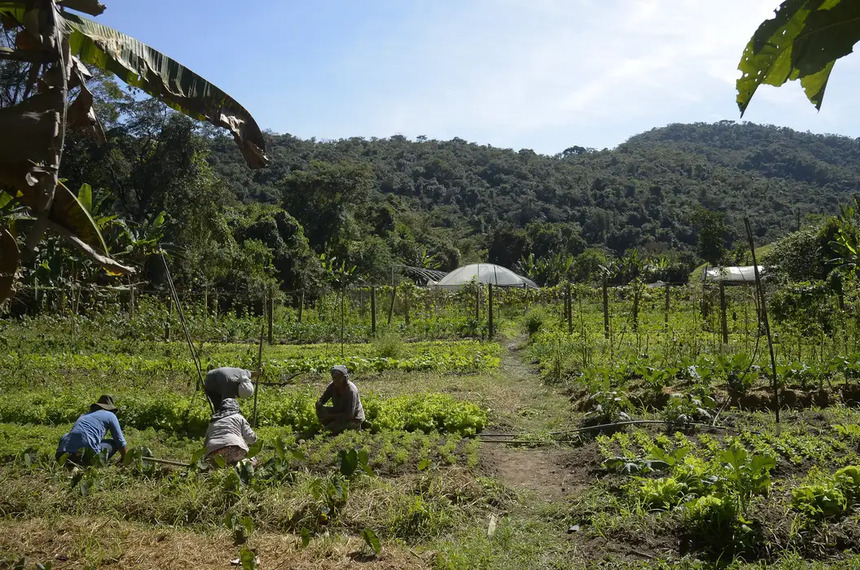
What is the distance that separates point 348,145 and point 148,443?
318ft

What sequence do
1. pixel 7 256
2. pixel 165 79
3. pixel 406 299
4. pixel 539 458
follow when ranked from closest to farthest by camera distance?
pixel 7 256 < pixel 165 79 < pixel 539 458 < pixel 406 299

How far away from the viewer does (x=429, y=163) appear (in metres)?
95.8

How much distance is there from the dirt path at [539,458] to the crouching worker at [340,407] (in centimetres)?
170

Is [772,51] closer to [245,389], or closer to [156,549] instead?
[156,549]

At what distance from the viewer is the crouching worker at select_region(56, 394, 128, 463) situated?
6598 millimetres

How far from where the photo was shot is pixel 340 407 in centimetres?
860

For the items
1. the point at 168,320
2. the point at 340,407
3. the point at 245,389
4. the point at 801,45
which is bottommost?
the point at 340,407

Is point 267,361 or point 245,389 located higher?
point 245,389

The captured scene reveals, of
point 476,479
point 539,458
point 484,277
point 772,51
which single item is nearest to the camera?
point 772,51

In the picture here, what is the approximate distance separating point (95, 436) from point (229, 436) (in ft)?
4.55

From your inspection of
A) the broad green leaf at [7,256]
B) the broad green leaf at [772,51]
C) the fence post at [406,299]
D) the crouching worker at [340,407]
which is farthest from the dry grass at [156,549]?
the fence post at [406,299]

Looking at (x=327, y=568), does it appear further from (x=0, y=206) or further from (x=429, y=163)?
(x=429, y=163)

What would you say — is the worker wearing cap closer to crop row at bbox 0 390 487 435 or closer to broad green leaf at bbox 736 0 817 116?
crop row at bbox 0 390 487 435

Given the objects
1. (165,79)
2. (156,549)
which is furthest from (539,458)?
(165,79)
